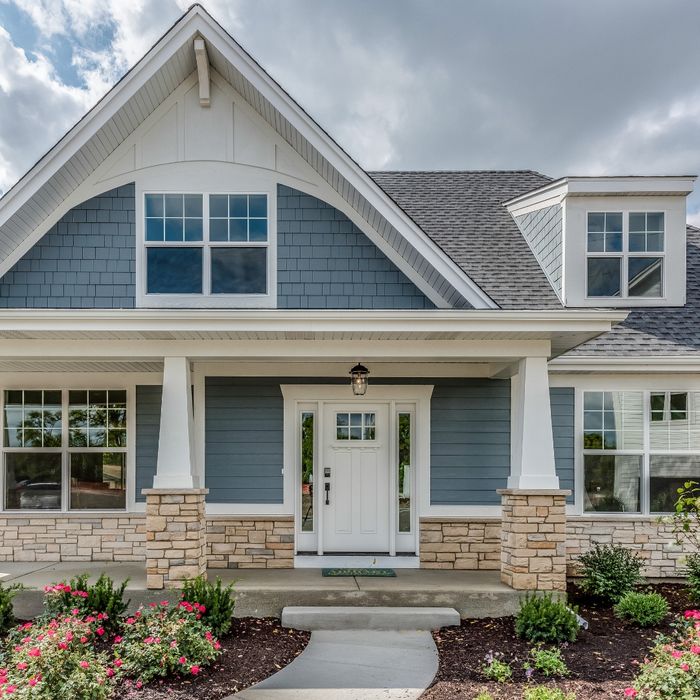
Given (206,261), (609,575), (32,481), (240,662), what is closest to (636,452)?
(609,575)

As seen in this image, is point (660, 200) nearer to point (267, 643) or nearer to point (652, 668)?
point (652, 668)

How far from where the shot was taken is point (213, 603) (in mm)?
5551

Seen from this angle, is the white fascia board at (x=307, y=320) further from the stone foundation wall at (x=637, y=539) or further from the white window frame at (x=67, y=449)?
the stone foundation wall at (x=637, y=539)

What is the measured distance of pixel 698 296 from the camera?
9.11 metres

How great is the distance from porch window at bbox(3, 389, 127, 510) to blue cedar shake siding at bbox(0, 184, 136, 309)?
1.31 metres

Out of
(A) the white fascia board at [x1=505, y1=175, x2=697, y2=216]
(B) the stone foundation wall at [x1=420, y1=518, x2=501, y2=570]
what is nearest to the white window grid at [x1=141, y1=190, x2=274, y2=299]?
(B) the stone foundation wall at [x1=420, y1=518, x2=501, y2=570]

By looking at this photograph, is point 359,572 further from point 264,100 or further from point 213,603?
point 264,100

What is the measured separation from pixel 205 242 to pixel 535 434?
4600mm

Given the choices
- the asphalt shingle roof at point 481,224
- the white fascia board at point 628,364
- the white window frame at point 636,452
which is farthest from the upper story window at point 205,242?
the white window frame at point 636,452

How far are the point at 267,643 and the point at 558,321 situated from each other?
13.4 feet

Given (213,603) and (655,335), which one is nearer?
(213,603)

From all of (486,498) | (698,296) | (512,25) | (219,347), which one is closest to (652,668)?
(486,498)

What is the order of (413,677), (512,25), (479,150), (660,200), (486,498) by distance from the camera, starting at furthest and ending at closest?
(479,150)
(512,25)
(660,200)
(486,498)
(413,677)

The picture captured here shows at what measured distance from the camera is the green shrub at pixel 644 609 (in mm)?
6023
